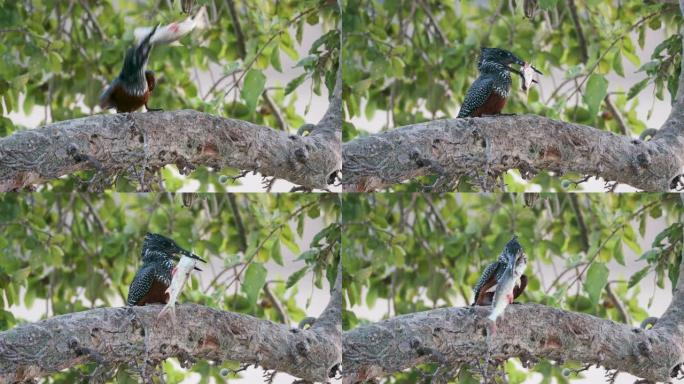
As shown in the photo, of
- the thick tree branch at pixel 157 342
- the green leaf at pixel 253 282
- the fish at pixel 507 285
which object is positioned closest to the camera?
the thick tree branch at pixel 157 342

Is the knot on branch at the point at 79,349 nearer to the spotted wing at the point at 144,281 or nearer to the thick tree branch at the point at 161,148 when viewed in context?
the spotted wing at the point at 144,281

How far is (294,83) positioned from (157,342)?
921mm

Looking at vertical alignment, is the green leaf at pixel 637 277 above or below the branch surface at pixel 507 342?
above

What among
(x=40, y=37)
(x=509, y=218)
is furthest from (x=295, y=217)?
(x=40, y=37)

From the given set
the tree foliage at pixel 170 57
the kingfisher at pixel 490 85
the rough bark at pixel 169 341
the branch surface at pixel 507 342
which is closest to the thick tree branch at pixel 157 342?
the rough bark at pixel 169 341

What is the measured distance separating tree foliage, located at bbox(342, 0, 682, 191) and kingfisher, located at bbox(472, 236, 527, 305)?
0.21 metres

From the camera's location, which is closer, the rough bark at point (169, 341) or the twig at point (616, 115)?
the rough bark at point (169, 341)

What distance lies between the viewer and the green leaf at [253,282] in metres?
3.59

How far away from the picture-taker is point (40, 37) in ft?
11.7

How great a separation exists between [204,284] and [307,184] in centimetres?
46

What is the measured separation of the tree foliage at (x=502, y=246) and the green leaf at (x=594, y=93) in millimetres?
290

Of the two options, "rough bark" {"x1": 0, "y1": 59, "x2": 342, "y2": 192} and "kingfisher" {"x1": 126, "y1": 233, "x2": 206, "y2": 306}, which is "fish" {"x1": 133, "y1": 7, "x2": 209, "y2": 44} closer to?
"rough bark" {"x1": 0, "y1": 59, "x2": 342, "y2": 192}

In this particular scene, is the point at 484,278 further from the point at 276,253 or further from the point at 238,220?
the point at 238,220

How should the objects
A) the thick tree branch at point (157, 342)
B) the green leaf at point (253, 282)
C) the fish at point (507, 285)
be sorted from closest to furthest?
the thick tree branch at point (157, 342)
the fish at point (507, 285)
the green leaf at point (253, 282)
